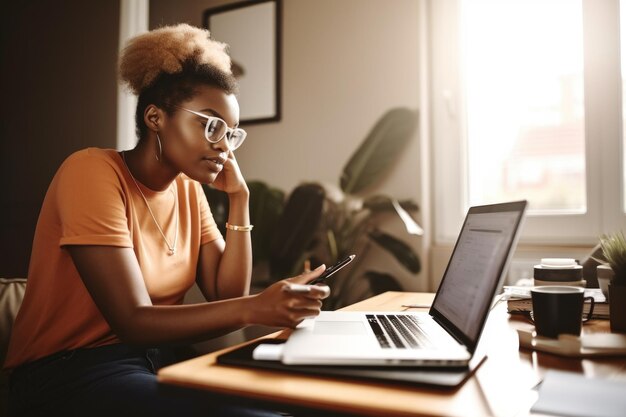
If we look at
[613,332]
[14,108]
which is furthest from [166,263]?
[14,108]

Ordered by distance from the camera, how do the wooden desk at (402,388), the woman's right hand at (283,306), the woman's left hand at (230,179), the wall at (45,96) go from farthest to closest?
the wall at (45,96)
the woman's left hand at (230,179)
the woman's right hand at (283,306)
the wooden desk at (402,388)

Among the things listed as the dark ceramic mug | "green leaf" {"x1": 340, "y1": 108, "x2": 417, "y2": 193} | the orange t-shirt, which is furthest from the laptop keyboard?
"green leaf" {"x1": 340, "y1": 108, "x2": 417, "y2": 193}

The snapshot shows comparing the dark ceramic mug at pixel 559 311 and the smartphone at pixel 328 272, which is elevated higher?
the smartphone at pixel 328 272

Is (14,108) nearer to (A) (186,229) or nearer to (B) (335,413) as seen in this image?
(A) (186,229)

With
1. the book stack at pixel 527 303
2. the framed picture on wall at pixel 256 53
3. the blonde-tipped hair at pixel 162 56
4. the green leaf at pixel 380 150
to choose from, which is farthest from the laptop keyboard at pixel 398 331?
the framed picture on wall at pixel 256 53

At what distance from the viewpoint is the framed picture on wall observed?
9.05ft

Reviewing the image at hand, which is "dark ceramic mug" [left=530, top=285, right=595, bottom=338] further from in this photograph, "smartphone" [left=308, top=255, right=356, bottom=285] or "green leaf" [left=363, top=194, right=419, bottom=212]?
"green leaf" [left=363, top=194, right=419, bottom=212]

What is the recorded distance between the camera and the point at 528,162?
233cm

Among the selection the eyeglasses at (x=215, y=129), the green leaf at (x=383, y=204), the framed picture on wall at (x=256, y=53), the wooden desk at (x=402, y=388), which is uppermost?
the framed picture on wall at (x=256, y=53)

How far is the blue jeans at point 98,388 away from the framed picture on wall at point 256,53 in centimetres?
185

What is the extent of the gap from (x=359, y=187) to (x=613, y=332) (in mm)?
1434

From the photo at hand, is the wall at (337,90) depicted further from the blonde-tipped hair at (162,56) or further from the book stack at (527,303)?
the blonde-tipped hair at (162,56)

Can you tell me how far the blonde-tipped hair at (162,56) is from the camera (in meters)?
1.29

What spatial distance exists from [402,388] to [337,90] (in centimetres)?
216
